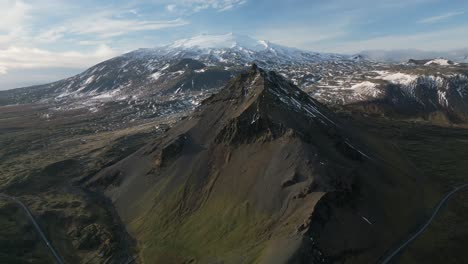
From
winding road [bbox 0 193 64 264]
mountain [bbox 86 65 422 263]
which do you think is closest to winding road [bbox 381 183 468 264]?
mountain [bbox 86 65 422 263]

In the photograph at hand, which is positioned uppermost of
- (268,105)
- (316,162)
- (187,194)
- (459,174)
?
(268,105)

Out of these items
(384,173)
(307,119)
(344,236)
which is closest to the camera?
(344,236)

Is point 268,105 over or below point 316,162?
over

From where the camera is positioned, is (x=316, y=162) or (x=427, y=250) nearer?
(x=427, y=250)

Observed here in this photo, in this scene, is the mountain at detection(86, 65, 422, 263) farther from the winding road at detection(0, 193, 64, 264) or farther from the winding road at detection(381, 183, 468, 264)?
the winding road at detection(0, 193, 64, 264)

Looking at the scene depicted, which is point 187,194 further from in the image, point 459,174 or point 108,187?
point 459,174

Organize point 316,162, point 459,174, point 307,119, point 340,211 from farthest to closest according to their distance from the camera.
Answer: point 459,174 → point 307,119 → point 316,162 → point 340,211

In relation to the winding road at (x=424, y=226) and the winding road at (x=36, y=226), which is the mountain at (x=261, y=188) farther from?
the winding road at (x=36, y=226)

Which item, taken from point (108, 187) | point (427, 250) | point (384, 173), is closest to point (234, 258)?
point (427, 250)
